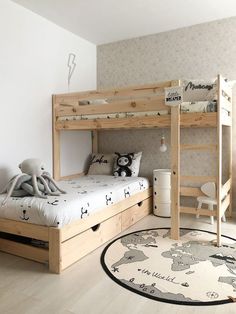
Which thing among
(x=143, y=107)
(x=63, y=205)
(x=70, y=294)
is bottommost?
(x=70, y=294)

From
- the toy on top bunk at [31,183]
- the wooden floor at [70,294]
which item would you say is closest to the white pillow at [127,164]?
the toy on top bunk at [31,183]

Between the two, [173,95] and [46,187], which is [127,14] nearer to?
[173,95]

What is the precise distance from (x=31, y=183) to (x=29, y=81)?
4.10ft

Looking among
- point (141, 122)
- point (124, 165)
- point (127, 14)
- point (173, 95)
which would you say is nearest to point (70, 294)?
point (141, 122)

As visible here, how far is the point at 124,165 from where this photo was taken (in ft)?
11.7

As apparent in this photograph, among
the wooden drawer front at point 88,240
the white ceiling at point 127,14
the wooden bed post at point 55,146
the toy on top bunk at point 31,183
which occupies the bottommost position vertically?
the wooden drawer front at point 88,240

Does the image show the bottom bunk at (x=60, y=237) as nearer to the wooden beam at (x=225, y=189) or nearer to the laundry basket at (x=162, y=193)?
the laundry basket at (x=162, y=193)

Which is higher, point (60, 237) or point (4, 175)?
point (4, 175)

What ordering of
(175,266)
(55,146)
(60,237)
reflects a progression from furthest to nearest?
(55,146) < (175,266) < (60,237)

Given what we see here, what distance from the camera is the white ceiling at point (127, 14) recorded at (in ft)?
9.18

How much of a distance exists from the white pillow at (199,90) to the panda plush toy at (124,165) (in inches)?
44.8

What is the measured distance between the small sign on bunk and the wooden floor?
1529 mm

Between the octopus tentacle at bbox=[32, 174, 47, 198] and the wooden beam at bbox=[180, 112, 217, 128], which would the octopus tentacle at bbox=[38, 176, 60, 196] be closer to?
the octopus tentacle at bbox=[32, 174, 47, 198]

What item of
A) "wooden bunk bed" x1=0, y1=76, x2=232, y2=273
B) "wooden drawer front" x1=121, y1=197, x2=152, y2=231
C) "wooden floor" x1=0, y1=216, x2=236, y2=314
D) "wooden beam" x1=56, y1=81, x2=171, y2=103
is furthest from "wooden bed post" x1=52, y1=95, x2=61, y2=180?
"wooden floor" x1=0, y1=216, x2=236, y2=314
